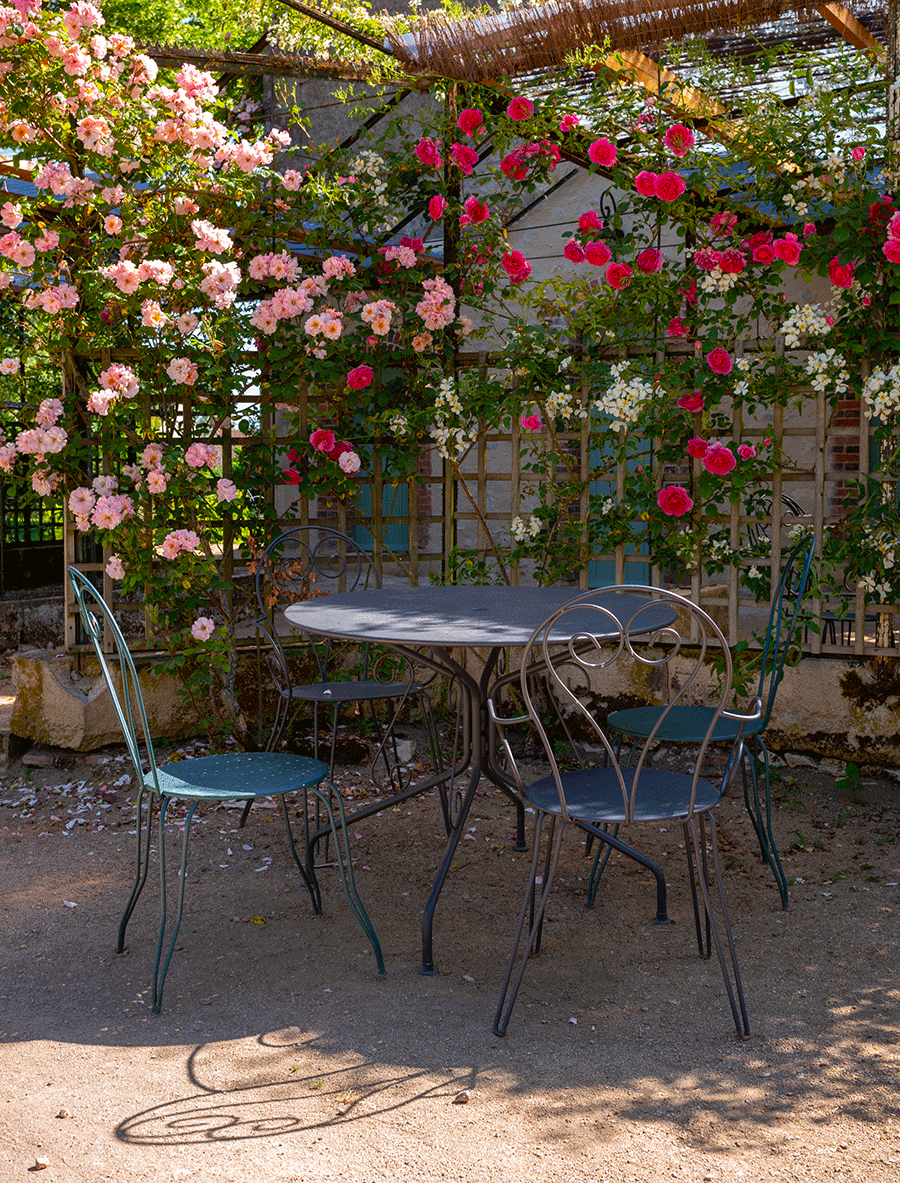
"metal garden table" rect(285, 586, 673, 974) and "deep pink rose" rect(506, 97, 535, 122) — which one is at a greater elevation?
"deep pink rose" rect(506, 97, 535, 122)

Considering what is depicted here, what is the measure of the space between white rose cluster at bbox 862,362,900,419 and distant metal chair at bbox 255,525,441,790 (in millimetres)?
1920

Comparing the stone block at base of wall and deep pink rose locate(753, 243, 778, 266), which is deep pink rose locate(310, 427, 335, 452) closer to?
the stone block at base of wall

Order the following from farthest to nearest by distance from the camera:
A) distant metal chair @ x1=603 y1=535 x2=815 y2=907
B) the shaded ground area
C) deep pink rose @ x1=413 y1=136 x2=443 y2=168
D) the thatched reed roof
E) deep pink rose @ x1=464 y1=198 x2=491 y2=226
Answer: deep pink rose @ x1=413 y1=136 x2=443 y2=168
deep pink rose @ x1=464 y1=198 x2=491 y2=226
the thatched reed roof
distant metal chair @ x1=603 y1=535 x2=815 y2=907
the shaded ground area

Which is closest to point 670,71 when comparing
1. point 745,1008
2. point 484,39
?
point 484,39

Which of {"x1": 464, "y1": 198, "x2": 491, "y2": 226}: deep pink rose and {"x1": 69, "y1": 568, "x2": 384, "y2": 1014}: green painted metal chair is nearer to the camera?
{"x1": 69, "y1": 568, "x2": 384, "y2": 1014}: green painted metal chair

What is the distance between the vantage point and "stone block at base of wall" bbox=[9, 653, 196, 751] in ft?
14.6

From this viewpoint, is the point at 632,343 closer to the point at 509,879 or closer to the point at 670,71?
the point at 670,71

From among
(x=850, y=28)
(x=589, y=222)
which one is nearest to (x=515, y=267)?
(x=589, y=222)

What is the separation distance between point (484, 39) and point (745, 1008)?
395 cm

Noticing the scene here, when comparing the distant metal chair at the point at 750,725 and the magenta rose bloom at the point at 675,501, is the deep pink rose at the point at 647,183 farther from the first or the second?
the distant metal chair at the point at 750,725

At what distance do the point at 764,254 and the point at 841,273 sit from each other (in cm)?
31

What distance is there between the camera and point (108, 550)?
4402 millimetres

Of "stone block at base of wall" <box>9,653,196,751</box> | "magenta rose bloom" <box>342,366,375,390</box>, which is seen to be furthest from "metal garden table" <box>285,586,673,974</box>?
"stone block at base of wall" <box>9,653,196,751</box>

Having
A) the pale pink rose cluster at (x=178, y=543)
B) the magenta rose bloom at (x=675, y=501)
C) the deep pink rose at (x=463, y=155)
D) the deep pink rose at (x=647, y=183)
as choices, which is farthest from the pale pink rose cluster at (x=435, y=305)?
the pale pink rose cluster at (x=178, y=543)
